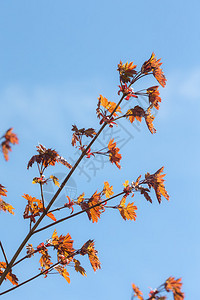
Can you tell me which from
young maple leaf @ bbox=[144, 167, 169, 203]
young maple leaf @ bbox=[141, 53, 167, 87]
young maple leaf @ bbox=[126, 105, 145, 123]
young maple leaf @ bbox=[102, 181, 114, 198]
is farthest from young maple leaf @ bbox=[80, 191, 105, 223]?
young maple leaf @ bbox=[141, 53, 167, 87]

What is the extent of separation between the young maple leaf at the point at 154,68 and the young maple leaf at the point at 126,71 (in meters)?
0.15

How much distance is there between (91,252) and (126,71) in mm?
2059

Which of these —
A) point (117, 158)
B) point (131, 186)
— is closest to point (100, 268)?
point (131, 186)

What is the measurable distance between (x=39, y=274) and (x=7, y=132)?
7.14 ft

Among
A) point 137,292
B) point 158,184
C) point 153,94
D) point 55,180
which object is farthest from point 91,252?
point 153,94

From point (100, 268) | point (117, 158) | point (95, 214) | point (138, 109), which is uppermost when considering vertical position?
point (138, 109)

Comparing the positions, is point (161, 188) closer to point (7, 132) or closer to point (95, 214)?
point (95, 214)

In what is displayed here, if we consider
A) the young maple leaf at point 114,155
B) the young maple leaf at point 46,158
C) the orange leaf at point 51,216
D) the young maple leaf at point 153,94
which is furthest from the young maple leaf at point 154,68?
the orange leaf at point 51,216

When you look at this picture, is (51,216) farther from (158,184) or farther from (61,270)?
(158,184)

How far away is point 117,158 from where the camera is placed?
4270 millimetres

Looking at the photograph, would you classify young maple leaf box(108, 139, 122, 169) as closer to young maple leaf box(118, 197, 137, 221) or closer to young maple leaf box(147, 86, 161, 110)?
young maple leaf box(118, 197, 137, 221)

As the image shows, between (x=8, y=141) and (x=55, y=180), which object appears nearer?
(x=8, y=141)

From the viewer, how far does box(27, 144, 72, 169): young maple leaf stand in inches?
166

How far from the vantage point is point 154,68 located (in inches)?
173
